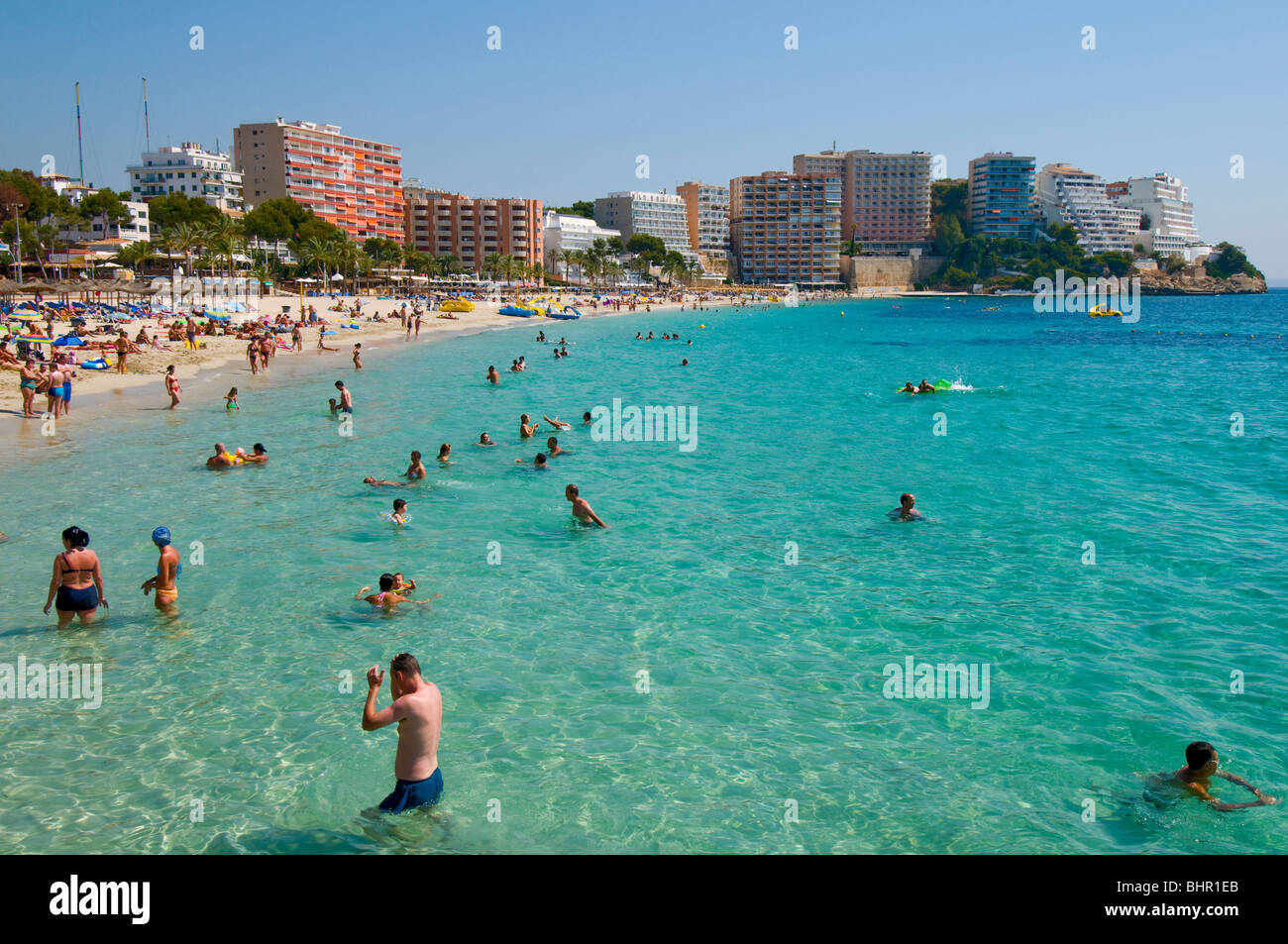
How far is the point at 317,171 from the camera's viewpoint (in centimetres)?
13662

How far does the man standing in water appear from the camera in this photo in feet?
21.7

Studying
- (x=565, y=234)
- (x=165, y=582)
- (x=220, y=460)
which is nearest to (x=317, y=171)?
(x=565, y=234)

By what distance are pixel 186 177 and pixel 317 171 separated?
20.0 m

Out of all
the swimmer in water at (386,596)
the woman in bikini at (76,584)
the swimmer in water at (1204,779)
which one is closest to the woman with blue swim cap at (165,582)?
the woman in bikini at (76,584)

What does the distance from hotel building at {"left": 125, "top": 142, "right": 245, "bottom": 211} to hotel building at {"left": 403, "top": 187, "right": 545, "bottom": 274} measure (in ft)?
92.2

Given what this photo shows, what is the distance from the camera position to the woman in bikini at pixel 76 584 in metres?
11.3

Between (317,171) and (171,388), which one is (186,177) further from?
(171,388)

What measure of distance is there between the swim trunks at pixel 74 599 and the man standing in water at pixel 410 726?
6510 millimetres

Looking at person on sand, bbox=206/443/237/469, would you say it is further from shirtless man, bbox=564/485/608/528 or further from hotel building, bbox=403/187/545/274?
hotel building, bbox=403/187/545/274

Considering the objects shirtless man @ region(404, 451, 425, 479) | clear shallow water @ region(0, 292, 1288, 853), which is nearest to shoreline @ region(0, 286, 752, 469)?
clear shallow water @ region(0, 292, 1288, 853)

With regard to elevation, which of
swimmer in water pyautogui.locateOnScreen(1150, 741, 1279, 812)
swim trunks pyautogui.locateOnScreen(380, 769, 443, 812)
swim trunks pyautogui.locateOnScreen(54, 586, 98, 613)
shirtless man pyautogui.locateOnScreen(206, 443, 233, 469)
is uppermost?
shirtless man pyautogui.locateOnScreen(206, 443, 233, 469)

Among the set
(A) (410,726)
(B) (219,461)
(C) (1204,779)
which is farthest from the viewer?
(B) (219,461)
